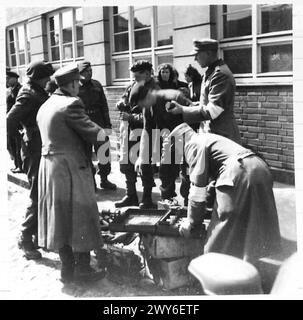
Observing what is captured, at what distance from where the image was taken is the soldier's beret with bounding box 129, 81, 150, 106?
5.68 metres

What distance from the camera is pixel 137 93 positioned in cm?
582

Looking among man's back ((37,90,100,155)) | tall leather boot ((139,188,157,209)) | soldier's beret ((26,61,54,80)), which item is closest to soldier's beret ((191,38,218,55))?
man's back ((37,90,100,155))

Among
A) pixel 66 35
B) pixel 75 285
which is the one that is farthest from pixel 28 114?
pixel 66 35

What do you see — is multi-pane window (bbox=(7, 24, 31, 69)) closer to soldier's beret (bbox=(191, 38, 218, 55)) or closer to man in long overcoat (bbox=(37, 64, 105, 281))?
soldier's beret (bbox=(191, 38, 218, 55))

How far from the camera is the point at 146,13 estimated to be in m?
8.04

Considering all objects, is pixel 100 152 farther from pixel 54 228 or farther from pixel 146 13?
pixel 54 228

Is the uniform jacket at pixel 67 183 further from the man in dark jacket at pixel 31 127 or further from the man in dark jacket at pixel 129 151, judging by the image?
the man in dark jacket at pixel 129 151

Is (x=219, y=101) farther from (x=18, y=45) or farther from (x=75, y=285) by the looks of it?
(x=18, y=45)

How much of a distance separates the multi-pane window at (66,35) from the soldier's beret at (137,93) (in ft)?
13.6

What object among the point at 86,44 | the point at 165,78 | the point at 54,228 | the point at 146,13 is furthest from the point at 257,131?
the point at 86,44

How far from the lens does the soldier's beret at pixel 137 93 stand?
5684 mm

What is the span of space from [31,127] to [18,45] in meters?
7.60

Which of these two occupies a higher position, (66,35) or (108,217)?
(66,35)

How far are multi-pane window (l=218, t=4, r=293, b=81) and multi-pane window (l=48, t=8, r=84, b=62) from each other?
3752mm
